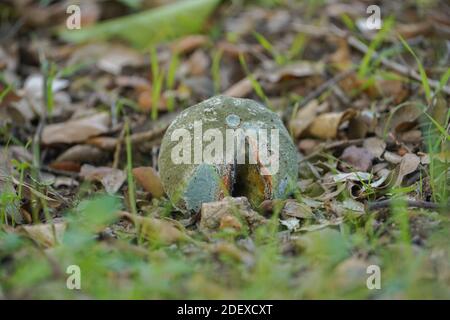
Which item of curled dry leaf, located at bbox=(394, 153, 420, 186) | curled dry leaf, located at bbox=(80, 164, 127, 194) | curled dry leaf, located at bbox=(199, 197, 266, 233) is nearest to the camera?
curled dry leaf, located at bbox=(199, 197, 266, 233)

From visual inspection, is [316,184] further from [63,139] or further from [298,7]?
[298,7]

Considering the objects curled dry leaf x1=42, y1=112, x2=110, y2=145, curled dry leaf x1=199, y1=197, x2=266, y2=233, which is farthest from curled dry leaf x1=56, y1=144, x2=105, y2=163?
curled dry leaf x1=199, y1=197, x2=266, y2=233

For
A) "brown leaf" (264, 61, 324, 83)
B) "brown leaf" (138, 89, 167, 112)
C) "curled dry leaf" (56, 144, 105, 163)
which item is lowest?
"curled dry leaf" (56, 144, 105, 163)

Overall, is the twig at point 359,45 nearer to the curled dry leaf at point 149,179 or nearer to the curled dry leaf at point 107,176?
the curled dry leaf at point 149,179

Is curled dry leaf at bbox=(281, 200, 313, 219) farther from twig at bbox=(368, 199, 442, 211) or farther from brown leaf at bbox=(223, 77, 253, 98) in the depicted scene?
brown leaf at bbox=(223, 77, 253, 98)

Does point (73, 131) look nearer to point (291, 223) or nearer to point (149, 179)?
point (149, 179)

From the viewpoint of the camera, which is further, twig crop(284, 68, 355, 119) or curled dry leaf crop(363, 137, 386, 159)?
twig crop(284, 68, 355, 119)
